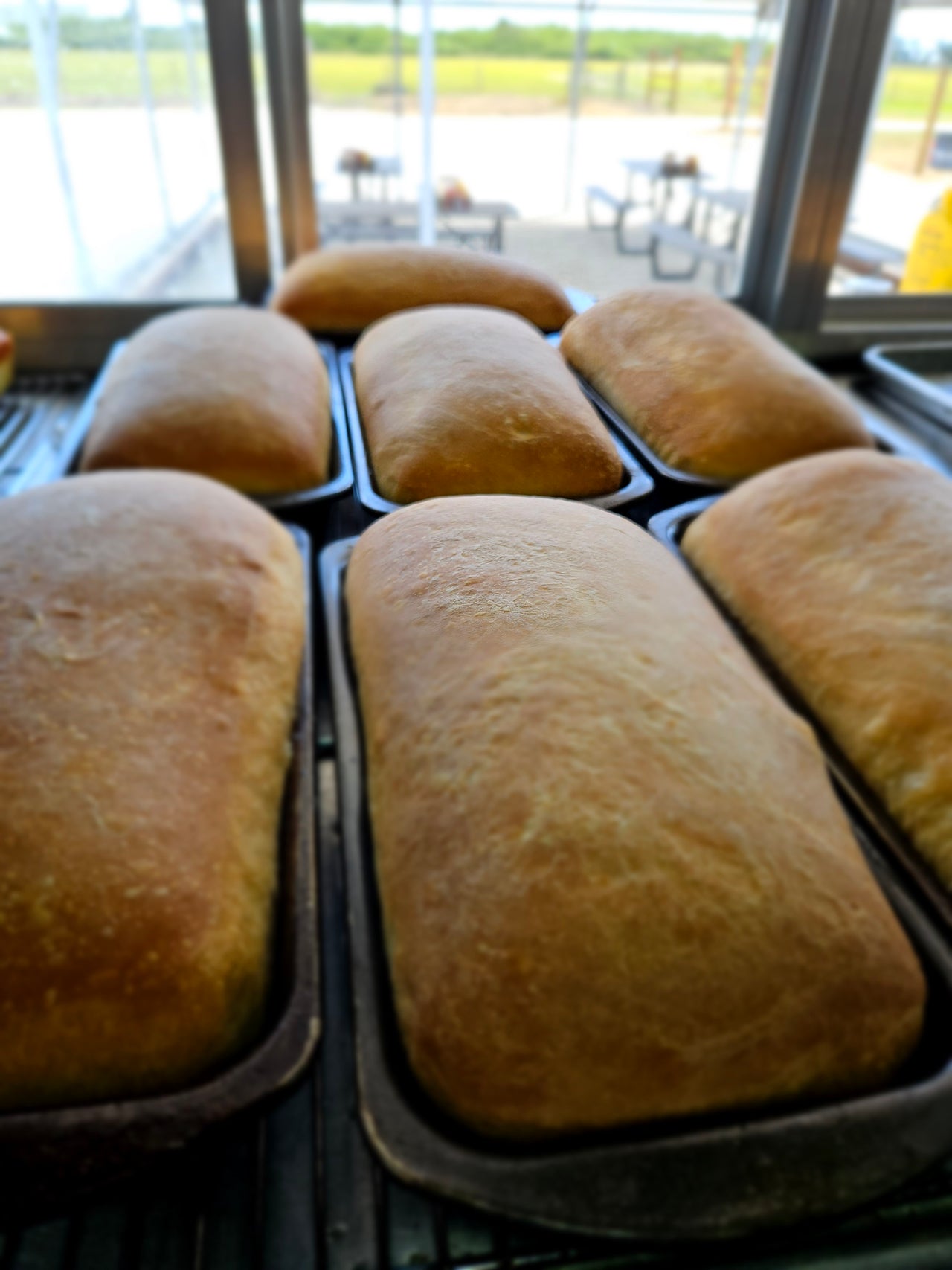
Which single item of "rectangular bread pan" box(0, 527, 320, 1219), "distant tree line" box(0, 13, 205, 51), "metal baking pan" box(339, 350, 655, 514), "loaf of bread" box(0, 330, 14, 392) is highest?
"distant tree line" box(0, 13, 205, 51)

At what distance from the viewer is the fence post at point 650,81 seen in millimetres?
1657

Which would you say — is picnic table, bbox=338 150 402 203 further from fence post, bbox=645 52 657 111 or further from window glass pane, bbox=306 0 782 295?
fence post, bbox=645 52 657 111

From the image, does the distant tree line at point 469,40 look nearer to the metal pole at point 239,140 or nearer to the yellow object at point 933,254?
the metal pole at point 239,140

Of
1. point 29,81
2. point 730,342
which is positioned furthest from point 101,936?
point 29,81

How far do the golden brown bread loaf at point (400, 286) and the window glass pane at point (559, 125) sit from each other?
0.20 m

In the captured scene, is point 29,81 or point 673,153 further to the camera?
point 673,153

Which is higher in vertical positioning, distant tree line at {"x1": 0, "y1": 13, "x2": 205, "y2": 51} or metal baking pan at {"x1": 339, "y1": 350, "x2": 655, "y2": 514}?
distant tree line at {"x1": 0, "y1": 13, "x2": 205, "y2": 51}

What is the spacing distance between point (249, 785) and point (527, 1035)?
26 cm

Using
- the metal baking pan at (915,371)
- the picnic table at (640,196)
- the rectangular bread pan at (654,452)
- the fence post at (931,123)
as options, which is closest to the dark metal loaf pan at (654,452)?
the rectangular bread pan at (654,452)

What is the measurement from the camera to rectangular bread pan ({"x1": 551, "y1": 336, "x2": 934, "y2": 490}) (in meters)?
0.88

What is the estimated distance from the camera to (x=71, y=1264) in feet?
1.53

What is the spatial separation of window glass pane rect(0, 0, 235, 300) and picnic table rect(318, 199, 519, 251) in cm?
23

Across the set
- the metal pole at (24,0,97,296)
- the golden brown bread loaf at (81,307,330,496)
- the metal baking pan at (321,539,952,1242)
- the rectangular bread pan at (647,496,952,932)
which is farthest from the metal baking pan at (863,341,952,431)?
the metal pole at (24,0,97,296)

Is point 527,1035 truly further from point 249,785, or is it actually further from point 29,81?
point 29,81
